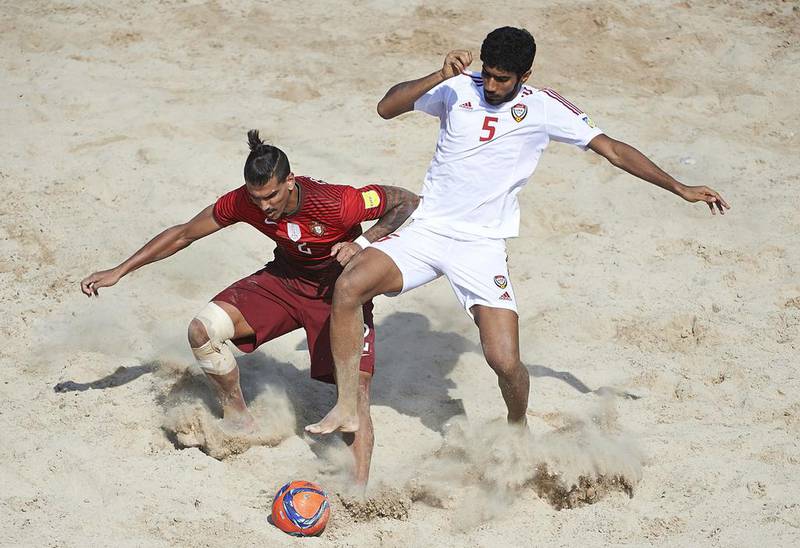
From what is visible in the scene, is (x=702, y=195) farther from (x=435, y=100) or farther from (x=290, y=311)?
(x=290, y=311)

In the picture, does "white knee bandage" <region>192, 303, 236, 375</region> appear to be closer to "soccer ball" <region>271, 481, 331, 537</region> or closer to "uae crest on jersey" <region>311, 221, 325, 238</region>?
"uae crest on jersey" <region>311, 221, 325, 238</region>

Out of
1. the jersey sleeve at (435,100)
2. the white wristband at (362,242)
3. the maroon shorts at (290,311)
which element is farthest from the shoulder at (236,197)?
Result: the jersey sleeve at (435,100)

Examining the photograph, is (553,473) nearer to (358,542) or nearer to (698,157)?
(358,542)

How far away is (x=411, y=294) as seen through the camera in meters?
7.36

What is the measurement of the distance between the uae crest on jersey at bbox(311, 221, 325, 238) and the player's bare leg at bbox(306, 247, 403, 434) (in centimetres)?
26

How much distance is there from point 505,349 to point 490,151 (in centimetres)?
104

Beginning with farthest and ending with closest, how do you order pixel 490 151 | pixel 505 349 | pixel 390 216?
1. pixel 390 216
2. pixel 490 151
3. pixel 505 349

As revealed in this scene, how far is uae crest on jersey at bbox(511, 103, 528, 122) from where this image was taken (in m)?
5.45

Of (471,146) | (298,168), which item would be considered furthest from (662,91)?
(471,146)

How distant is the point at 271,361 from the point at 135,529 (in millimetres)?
1918

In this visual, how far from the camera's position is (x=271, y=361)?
21.6 ft

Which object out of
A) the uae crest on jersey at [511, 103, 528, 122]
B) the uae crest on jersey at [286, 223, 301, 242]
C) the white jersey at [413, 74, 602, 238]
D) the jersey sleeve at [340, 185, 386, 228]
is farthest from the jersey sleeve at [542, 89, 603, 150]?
the uae crest on jersey at [286, 223, 301, 242]

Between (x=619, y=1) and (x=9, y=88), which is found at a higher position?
(x=619, y=1)

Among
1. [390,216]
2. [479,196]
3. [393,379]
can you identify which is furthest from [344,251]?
[393,379]
